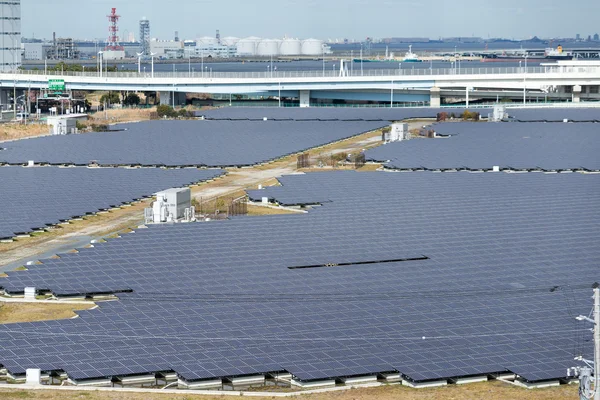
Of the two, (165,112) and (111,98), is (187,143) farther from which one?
(111,98)

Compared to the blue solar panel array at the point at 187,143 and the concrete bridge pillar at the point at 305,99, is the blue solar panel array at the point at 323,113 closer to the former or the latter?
the concrete bridge pillar at the point at 305,99

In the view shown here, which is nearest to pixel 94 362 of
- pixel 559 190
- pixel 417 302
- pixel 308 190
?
pixel 417 302

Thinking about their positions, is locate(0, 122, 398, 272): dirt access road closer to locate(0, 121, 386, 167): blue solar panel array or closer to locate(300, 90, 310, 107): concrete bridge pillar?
locate(0, 121, 386, 167): blue solar panel array

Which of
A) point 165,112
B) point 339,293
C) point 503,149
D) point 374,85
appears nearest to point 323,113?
point 374,85

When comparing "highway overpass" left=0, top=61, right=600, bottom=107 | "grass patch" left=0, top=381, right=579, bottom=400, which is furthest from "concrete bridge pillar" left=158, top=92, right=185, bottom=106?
"grass patch" left=0, top=381, right=579, bottom=400

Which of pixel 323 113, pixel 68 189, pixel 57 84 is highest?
pixel 57 84

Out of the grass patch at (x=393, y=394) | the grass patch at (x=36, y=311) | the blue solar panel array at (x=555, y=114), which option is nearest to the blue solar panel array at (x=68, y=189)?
the grass patch at (x=36, y=311)

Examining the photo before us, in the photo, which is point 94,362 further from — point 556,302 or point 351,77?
point 351,77
